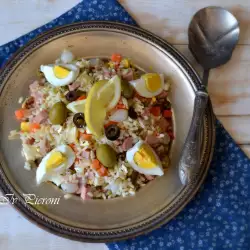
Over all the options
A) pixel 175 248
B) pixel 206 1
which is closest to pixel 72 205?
pixel 175 248

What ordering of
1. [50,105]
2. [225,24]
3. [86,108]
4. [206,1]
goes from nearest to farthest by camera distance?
[86,108] < [50,105] < [225,24] < [206,1]

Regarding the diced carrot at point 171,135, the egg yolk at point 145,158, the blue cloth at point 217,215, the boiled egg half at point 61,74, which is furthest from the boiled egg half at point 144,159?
the boiled egg half at point 61,74

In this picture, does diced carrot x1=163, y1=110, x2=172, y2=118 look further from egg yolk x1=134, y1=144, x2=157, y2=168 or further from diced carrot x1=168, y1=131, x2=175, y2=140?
egg yolk x1=134, y1=144, x2=157, y2=168

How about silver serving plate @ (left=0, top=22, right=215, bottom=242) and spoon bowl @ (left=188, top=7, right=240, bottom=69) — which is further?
spoon bowl @ (left=188, top=7, right=240, bottom=69)

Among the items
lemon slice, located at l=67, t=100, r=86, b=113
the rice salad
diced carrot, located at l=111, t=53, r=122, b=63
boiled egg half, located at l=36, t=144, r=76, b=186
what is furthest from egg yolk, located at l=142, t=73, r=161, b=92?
boiled egg half, located at l=36, t=144, r=76, b=186

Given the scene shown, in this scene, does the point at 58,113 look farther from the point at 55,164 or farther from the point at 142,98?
the point at 142,98

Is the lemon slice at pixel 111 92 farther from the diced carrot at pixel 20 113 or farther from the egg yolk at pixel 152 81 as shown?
the diced carrot at pixel 20 113

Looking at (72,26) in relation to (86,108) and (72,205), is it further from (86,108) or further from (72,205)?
(72,205)
